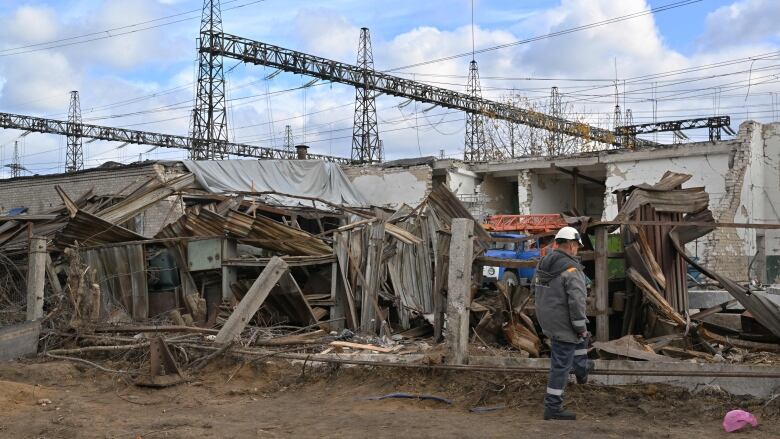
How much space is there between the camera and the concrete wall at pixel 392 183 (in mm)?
26125

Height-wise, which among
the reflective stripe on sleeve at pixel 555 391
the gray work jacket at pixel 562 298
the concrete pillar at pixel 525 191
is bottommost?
the reflective stripe on sleeve at pixel 555 391

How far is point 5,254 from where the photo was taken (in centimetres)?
1379

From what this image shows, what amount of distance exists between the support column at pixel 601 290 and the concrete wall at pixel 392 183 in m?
17.2

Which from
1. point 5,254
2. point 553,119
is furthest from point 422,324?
point 553,119

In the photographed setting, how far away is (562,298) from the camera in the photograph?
6336mm

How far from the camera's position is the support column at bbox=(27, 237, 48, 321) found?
448 inches

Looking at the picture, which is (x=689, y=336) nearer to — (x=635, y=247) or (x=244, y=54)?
(x=635, y=247)

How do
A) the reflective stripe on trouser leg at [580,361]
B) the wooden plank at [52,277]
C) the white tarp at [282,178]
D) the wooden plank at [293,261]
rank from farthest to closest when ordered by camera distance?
the white tarp at [282,178] < the wooden plank at [52,277] < the wooden plank at [293,261] < the reflective stripe on trouser leg at [580,361]

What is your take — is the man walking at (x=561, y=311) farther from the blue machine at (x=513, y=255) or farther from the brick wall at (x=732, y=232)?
the brick wall at (x=732, y=232)

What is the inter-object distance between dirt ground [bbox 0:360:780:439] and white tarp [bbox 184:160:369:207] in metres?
12.5

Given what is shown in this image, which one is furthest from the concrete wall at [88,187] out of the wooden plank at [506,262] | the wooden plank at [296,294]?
the wooden plank at [506,262]

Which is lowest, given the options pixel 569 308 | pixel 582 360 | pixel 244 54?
pixel 582 360

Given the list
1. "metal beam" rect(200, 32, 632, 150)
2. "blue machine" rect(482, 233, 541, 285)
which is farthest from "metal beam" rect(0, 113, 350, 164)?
"blue machine" rect(482, 233, 541, 285)

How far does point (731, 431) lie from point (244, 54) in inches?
1325
